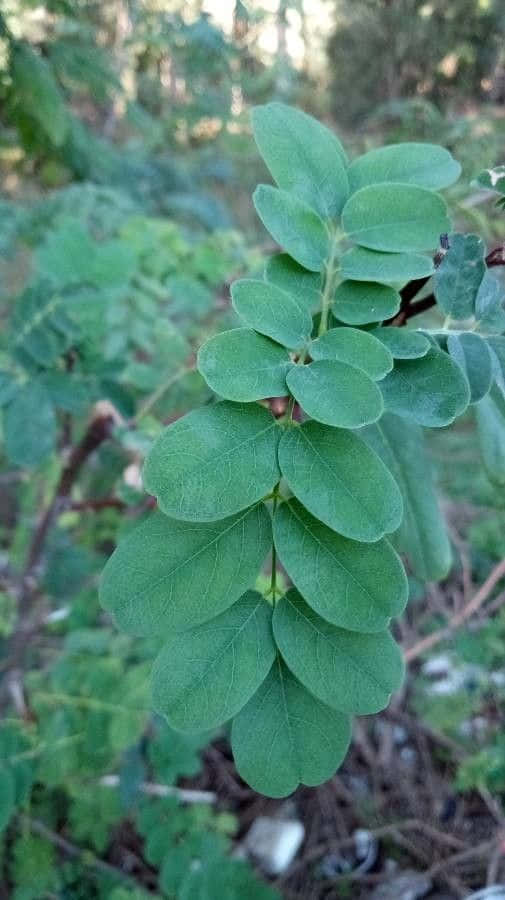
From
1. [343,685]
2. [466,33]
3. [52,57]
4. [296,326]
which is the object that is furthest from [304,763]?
[466,33]

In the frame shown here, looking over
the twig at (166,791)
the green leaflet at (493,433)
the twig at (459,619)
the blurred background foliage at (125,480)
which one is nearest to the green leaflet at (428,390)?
the green leaflet at (493,433)

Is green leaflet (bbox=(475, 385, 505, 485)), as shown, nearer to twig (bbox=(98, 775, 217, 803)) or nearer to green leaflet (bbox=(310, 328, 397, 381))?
green leaflet (bbox=(310, 328, 397, 381))

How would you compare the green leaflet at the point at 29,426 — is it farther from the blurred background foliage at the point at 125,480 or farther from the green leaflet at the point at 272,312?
the green leaflet at the point at 272,312

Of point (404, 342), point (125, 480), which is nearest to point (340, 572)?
point (404, 342)

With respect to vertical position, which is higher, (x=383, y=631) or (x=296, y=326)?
(x=296, y=326)

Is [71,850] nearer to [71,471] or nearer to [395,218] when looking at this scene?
[71,471]

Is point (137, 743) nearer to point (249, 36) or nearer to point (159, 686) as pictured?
point (159, 686)

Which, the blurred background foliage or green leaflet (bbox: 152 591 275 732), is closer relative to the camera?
green leaflet (bbox: 152 591 275 732)

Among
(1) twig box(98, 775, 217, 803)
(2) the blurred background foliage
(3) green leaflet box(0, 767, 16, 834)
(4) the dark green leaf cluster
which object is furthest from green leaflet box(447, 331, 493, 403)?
(1) twig box(98, 775, 217, 803)
